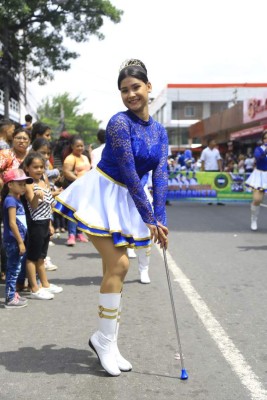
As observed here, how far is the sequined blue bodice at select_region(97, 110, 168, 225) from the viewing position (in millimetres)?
3285

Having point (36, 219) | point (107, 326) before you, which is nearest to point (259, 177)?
point (36, 219)

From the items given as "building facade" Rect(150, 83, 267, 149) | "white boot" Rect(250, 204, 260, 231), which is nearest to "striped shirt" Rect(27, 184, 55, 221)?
"white boot" Rect(250, 204, 260, 231)

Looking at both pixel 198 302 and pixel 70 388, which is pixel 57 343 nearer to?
pixel 70 388

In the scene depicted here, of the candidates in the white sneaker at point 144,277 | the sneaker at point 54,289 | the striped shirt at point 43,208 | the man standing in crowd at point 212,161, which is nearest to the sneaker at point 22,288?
the sneaker at point 54,289

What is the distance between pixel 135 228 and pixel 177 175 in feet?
41.1

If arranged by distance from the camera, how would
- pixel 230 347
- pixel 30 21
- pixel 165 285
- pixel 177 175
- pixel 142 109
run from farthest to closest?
pixel 30 21 → pixel 177 175 → pixel 165 285 → pixel 230 347 → pixel 142 109

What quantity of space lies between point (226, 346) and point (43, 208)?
93.6 inches

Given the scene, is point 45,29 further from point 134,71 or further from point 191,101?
point 191,101

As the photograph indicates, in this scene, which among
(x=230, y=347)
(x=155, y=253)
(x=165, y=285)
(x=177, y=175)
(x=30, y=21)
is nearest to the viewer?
(x=230, y=347)

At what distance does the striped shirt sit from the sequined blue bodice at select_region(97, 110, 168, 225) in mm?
1878

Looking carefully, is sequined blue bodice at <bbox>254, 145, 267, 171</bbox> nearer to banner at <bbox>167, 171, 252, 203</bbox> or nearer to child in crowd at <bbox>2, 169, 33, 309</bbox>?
child in crowd at <bbox>2, 169, 33, 309</bbox>

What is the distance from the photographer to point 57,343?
395cm

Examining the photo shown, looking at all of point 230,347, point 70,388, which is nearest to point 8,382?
point 70,388

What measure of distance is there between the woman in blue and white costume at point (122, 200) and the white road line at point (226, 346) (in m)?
0.74
